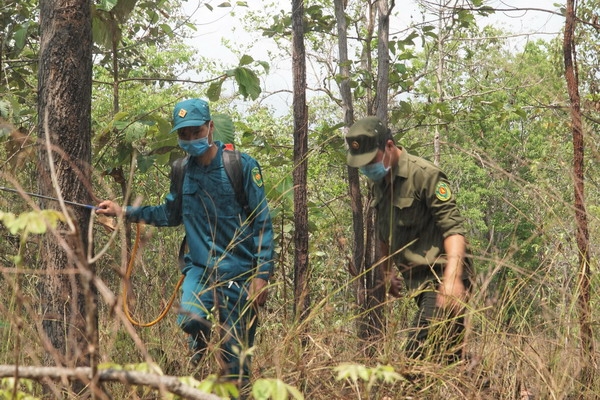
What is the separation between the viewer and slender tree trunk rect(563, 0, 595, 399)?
3.23m

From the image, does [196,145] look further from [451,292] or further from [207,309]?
[451,292]

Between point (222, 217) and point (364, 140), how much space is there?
2.84ft

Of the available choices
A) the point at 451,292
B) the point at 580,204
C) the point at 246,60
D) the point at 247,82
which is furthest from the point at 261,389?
the point at 246,60

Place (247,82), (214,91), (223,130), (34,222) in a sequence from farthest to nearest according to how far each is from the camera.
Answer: (214,91) < (247,82) < (223,130) < (34,222)

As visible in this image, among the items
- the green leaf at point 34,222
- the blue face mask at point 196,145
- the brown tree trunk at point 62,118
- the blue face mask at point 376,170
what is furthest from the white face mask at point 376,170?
the green leaf at point 34,222

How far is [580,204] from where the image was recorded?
371cm

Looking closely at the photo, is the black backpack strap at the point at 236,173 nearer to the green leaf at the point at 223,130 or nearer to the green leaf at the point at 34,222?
the green leaf at the point at 223,130

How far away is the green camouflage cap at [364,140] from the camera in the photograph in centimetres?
414

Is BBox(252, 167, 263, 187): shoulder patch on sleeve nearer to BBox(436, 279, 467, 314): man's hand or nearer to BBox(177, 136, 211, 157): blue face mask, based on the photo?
BBox(177, 136, 211, 157): blue face mask

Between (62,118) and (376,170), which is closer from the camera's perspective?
(62,118)

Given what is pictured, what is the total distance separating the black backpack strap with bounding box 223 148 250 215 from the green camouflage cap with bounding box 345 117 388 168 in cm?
59

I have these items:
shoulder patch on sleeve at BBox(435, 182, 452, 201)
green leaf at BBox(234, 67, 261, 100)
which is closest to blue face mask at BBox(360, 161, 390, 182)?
shoulder patch on sleeve at BBox(435, 182, 452, 201)

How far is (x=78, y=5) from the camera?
150 inches

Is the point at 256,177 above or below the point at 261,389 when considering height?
above
